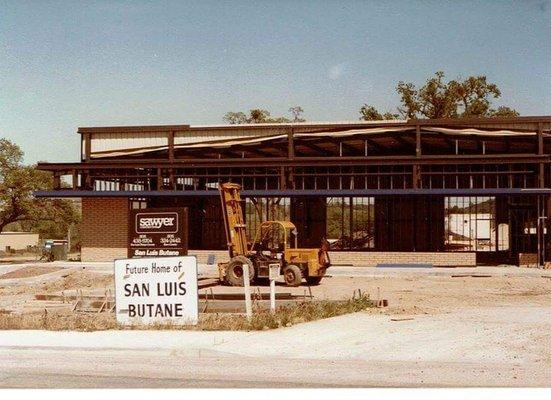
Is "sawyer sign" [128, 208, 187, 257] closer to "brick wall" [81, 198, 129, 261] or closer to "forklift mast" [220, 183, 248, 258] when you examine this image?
"forklift mast" [220, 183, 248, 258]

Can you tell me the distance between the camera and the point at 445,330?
Result: 15430mm

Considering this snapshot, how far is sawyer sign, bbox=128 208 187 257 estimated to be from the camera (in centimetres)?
1991

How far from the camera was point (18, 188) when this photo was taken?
56.7 metres

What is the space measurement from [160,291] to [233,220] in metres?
11.7

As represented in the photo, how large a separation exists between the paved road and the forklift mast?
10.8 meters

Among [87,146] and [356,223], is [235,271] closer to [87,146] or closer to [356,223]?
[356,223]

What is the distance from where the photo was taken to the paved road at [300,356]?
35.7 feet

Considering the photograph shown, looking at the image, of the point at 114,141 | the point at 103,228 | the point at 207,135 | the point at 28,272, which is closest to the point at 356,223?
the point at 207,135

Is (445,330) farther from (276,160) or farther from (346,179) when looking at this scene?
(346,179)

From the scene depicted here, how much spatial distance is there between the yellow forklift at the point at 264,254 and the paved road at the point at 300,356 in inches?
390

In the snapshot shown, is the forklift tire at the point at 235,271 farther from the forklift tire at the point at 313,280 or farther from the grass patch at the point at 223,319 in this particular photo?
the grass patch at the point at 223,319

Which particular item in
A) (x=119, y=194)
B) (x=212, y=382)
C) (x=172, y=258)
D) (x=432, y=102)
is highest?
(x=432, y=102)
